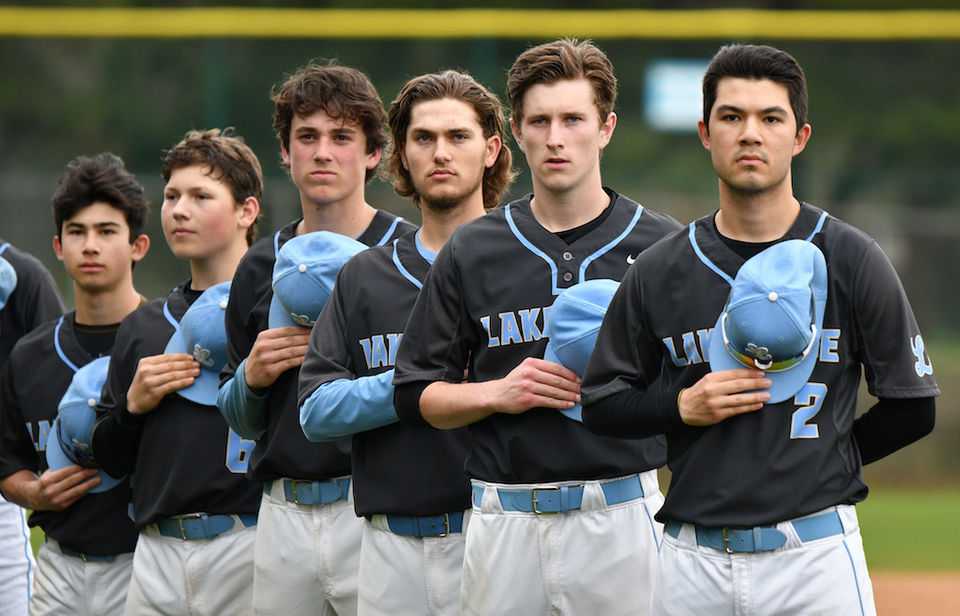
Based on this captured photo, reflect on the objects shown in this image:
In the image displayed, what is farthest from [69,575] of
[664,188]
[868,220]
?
[868,220]

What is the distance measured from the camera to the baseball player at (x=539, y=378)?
374 cm

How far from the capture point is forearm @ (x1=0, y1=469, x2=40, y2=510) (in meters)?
5.07

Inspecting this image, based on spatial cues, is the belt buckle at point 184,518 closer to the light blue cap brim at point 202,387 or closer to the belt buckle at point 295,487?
the light blue cap brim at point 202,387

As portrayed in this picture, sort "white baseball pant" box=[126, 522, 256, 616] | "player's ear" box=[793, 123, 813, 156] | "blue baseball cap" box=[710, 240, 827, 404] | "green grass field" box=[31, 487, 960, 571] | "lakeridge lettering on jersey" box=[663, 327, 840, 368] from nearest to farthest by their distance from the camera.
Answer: "blue baseball cap" box=[710, 240, 827, 404], "lakeridge lettering on jersey" box=[663, 327, 840, 368], "player's ear" box=[793, 123, 813, 156], "white baseball pant" box=[126, 522, 256, 616], "green grass field" box=[31, 487, 960, 571]

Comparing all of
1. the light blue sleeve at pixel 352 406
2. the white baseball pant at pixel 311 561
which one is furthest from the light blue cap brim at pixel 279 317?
the white baseball pant at pixel 311 561

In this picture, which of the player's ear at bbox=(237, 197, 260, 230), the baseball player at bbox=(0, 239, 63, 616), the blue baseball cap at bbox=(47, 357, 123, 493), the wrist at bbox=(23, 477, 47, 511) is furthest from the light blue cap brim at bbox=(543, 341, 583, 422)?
the baseball player at bbox=(0, 239, 63, 616)

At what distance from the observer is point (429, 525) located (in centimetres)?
406

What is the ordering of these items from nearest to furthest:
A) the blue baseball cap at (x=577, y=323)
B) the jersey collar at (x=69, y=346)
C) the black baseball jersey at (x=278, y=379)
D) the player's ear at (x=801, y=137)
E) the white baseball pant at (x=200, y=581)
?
the player's ear at (x=801, y=137)
the blue baseball cap at (x=577, y=323)
the black baseball jersey at (x=278, y=379)
the white baseball pant at (x=200, y=581)
the jersey collar at (x=69, y=346)

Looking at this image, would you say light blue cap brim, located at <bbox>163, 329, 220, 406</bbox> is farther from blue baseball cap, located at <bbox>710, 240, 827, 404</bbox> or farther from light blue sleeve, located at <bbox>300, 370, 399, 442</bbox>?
blue baseball cap, located at <bbox>710, 240, 827, 404</bbox>

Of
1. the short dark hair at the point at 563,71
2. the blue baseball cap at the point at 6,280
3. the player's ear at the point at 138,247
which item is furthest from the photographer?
the blue baseball cap at the point at 6,280

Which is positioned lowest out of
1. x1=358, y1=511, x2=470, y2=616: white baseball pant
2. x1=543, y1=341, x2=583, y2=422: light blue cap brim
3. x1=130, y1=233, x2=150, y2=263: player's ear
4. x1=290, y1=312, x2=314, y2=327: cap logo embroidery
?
x1=358, y1=511, x2=470, y2=616: white baseball pant

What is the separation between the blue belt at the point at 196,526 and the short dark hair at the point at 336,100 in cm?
121

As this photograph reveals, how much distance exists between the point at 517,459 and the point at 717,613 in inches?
27.8

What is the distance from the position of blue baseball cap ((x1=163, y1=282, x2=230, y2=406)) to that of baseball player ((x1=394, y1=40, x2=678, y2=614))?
1.06 meters
